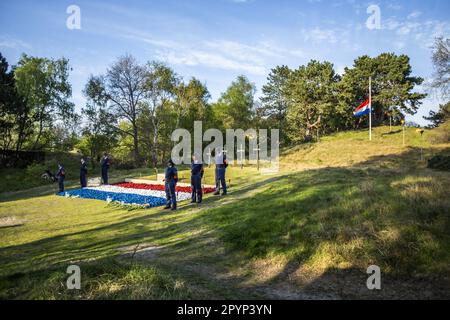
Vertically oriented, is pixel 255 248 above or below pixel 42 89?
below

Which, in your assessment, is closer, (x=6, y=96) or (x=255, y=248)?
(x=255, y=248)

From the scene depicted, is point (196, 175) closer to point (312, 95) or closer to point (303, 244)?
point (303, 244)

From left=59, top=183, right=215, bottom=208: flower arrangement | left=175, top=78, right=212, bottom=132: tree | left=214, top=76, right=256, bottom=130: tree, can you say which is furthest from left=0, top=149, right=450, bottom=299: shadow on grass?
left=214, top=76, right=256, bottom=130: tree

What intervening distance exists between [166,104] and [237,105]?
16.0m

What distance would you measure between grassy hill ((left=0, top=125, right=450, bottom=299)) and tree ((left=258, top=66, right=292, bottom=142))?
47065 millimetres

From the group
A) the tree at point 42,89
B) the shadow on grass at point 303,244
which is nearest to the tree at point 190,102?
the tree at point 42,89

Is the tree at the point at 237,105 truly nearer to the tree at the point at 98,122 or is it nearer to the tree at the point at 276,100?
the tree at the point at 276,100

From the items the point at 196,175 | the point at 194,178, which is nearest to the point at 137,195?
the point at 194,178

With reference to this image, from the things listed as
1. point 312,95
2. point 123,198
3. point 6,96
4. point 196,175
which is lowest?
point 123,198

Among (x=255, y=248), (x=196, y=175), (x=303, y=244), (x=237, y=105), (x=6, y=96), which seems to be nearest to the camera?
(x=303, y=244)

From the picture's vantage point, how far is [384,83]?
5100cm

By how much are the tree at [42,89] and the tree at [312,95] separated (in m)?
33.5

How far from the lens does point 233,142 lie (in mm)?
52188

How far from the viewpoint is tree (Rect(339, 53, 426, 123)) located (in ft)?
161
